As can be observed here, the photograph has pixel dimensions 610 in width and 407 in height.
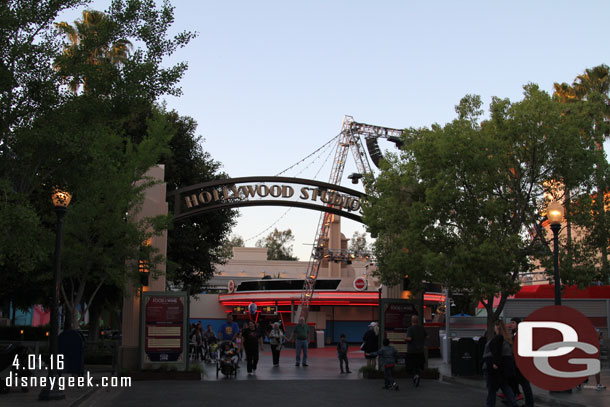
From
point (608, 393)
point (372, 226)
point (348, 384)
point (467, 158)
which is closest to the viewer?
point (608, 393)

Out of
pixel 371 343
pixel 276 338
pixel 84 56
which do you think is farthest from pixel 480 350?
pixel 84 56

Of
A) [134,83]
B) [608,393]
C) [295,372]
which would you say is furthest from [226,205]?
[608,393]

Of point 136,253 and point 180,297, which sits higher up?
point 136,253

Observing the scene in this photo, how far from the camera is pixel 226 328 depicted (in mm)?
22359

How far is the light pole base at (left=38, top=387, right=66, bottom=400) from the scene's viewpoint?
14289 millimetres

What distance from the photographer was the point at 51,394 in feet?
47.5

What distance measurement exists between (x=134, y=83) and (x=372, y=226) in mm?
11083

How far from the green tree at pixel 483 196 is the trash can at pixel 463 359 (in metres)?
1.30

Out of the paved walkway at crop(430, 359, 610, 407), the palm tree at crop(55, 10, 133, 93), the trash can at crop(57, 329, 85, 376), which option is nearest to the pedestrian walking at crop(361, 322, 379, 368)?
the paved walkway at crop(430, 359, 610, 407)

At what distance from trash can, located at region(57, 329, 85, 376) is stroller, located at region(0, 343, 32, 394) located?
2.65 ft

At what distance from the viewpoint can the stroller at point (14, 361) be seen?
621 inches

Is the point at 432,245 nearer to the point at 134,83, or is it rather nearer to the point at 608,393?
the point at 608,393

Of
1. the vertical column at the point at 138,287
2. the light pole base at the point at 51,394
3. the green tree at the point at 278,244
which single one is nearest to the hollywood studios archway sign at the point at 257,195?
the vertical column at the point at 138,287
